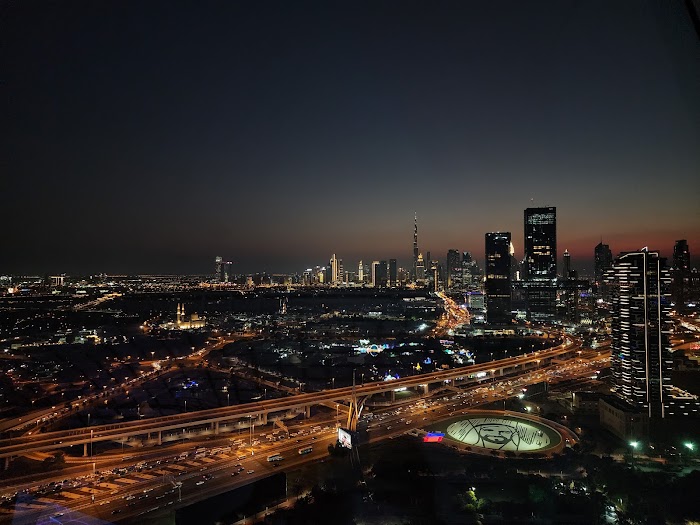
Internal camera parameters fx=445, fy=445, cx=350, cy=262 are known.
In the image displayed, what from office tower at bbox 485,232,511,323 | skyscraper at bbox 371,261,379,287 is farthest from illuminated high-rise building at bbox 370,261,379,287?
office tower at bbox 485,232,511,323

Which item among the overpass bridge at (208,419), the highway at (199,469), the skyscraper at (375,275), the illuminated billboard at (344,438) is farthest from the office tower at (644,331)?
the skyscraper at (375,275)

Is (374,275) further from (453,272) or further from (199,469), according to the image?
(199,469)

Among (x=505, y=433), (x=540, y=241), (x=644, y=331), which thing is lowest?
(x=505, y=433)

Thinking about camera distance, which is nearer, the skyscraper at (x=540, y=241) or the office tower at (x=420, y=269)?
the skyscraper at (x=540, y=241)

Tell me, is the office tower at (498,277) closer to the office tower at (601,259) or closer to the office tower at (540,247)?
the office tower at (540,247)

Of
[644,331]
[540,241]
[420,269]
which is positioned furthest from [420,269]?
[644,331]

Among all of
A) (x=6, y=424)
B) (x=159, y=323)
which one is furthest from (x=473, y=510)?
(x=159, y=323)

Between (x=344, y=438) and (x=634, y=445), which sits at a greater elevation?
(x=344, y=438)
